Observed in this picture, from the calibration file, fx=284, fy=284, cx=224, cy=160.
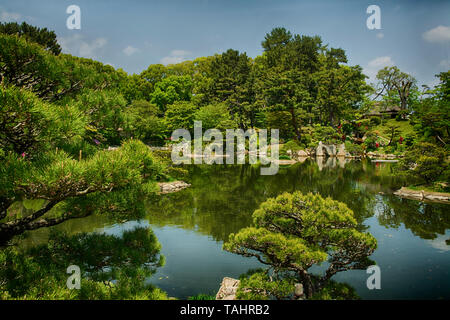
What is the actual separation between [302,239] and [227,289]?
1.58 m

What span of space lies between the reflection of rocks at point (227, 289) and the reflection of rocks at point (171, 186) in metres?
8.74

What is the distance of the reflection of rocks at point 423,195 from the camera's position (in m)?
11.2

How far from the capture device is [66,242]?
11.6 ft

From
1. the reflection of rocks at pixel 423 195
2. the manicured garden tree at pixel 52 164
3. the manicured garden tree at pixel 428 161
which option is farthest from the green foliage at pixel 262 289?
the manicured garden tree at pixel 428 161

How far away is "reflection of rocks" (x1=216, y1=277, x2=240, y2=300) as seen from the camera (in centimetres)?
457

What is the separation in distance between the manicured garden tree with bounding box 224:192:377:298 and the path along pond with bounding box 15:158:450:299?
1.18 m

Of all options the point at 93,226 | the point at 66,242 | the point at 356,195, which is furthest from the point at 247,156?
the point at 66,242

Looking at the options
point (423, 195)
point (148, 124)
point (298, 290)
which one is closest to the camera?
point (298, 290)

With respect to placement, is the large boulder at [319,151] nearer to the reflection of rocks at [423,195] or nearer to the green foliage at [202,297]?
the reflection of rocks at [423,195]

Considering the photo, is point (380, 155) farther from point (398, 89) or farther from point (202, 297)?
point (202, 297)

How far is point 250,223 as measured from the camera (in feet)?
27.9

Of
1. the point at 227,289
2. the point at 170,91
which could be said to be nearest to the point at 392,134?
the point at 170,91
